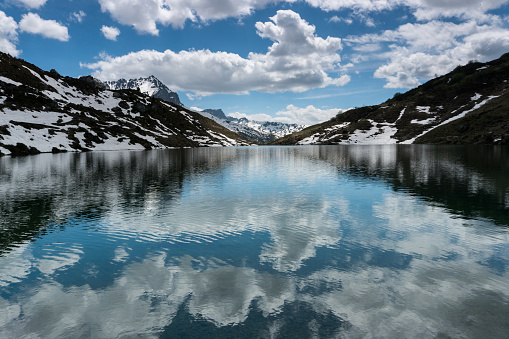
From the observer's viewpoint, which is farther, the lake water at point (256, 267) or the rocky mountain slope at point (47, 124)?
the rocky mountain slope at point (47, 124)

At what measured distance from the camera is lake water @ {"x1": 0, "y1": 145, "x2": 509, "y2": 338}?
9.90 meters

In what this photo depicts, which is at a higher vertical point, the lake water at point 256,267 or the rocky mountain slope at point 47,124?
the rocky mountain slope at point 47,124

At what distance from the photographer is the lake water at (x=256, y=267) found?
990cm

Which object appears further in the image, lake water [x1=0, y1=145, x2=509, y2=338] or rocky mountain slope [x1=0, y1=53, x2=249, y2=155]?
rocky mountain slope [x1=0, y1=53, x2=249, y2=155]

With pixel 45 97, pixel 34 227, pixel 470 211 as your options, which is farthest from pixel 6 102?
pixel 470 211

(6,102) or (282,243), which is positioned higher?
(6,102)

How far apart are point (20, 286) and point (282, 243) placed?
12.9m

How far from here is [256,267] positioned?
47.3ft

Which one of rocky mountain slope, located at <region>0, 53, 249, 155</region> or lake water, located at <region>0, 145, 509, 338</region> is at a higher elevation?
rocky mountain slope, located at <region>0, 53, 249, 155</region>

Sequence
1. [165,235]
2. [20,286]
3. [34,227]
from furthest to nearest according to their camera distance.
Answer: [34,227] < [165,235] < [20,286]

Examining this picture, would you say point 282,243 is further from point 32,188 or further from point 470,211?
point 32,188

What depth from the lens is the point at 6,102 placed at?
147 m

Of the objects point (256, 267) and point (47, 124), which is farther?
point (47, 124)

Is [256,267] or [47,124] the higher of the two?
[47,124]
